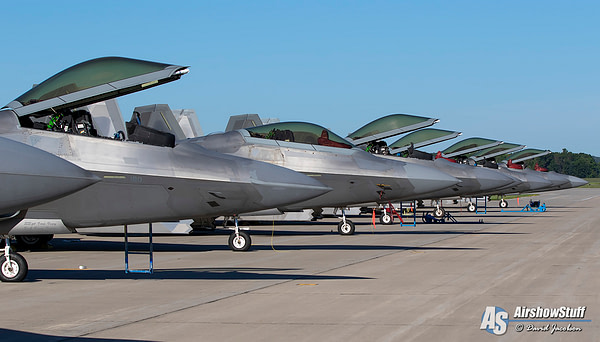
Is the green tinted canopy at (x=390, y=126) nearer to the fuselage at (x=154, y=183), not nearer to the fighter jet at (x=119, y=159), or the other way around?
the fuselage at (x=154, y=183)

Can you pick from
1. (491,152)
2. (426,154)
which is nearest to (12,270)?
(426,154)

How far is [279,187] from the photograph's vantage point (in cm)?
1234

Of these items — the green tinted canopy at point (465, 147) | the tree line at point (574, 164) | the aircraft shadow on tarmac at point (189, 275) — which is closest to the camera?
the aircraft shadow on tarmac at point (189, 275)

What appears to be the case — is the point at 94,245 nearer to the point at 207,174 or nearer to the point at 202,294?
the point at 207,174

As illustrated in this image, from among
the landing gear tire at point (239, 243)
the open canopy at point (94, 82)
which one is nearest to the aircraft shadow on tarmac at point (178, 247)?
the landing gear tire at point (239, 243)

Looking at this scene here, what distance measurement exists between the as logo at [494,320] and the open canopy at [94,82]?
603 centimetres

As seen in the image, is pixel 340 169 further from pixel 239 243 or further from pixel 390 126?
pixel 390 126

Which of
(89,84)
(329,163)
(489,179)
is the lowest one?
(489,179)

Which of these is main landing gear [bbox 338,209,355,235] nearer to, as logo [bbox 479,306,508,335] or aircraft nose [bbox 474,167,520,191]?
aircraft nose [bbox 474,167,520,191]

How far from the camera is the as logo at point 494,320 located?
6809 millimetres

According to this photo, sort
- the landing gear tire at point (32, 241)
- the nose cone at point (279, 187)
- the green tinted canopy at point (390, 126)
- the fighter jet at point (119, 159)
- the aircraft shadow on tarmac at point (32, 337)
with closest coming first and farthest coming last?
the aircraft shadow on tarmac at point (32, 337), the fighter jet at point (119, 159), the nose cone at point (279, 187), the landing gear tire at point (32, 241), the green tinted canopy at point (390, 126)

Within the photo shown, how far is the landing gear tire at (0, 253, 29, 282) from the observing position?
1066 centimetres

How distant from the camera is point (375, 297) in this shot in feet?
29.0

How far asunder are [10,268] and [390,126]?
13.7 m
